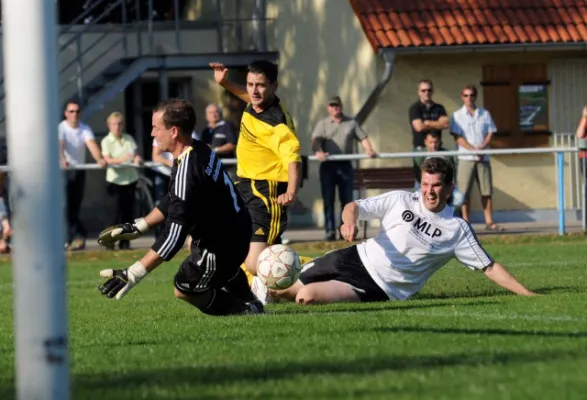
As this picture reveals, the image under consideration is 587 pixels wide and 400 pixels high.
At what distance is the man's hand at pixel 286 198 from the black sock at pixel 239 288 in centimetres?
125

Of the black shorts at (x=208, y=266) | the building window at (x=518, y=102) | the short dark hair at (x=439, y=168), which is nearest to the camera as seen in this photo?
the black shorts at (x=208, y=266)

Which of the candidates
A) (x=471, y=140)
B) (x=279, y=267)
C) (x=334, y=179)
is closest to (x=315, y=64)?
(x=471, y=140)

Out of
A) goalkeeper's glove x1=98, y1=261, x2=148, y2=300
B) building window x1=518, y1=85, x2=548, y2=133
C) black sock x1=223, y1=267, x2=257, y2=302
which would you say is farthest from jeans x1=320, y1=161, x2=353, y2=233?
goalkeeper's glove x1=98, y1=261, x2=148, y2=300

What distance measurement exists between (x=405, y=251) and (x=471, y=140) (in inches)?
411

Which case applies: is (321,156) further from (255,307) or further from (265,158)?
(255,307)

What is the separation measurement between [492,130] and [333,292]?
1045 cm

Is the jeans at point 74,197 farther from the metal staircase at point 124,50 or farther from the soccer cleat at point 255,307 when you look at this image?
the soccer cleat at point 255,307

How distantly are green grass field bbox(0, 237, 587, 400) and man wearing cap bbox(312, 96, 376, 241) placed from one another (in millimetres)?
8406

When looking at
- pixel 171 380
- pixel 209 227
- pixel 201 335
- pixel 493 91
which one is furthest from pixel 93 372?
pixel 493 91

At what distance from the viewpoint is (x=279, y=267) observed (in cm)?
1128

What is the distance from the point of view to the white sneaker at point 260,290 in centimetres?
1167

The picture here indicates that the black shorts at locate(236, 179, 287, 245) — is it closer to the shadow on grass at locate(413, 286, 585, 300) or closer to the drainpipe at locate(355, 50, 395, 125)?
the shadow on grass at locate(413, 286, 585, 300)

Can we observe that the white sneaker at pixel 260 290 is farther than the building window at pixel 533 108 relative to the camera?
No

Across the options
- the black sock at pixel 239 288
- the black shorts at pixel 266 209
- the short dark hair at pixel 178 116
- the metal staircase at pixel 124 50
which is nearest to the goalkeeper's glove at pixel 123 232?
the short dark hair at pixel 178 116
